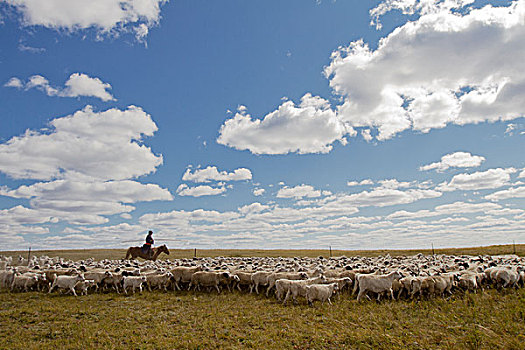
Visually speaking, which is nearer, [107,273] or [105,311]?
[105,311]

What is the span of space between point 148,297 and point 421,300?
42.3ft

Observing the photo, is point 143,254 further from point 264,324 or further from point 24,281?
point 264,324

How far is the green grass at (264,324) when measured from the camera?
32.2 ft

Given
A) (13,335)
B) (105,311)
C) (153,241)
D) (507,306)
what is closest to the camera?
(13,335)

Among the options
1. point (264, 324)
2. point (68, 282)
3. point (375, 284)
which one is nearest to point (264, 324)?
point (264, 324)

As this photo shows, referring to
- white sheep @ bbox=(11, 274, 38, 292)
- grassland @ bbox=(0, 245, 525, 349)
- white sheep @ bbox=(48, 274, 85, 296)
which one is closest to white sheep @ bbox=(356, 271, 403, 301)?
grassland @ bbox=(0, 245, 525, 349)

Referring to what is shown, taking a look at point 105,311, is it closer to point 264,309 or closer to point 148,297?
point 148,297

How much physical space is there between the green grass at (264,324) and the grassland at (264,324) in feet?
0.10

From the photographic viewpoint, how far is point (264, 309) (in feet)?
46.1

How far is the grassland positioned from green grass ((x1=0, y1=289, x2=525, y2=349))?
0.03 meters

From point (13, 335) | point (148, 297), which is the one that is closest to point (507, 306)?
point (148, 297)

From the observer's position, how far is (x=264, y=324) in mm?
11867

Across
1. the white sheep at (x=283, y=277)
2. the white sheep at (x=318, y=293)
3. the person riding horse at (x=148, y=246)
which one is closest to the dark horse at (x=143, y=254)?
the person riding horse at (x=148, y=246)

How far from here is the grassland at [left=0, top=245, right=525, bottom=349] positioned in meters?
9.80
